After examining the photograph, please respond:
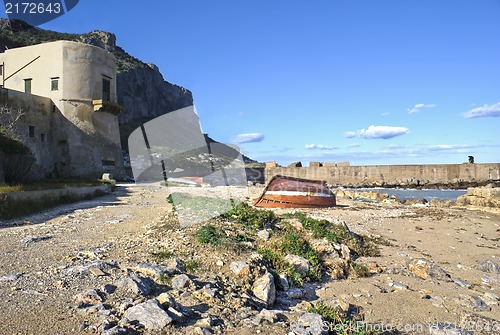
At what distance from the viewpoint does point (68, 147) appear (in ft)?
91.8

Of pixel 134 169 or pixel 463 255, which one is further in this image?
pixel 134 169

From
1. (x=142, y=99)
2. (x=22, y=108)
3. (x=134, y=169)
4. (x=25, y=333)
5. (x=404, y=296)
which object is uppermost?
(x=142, y=99)

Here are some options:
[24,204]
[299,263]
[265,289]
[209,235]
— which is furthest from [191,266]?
[24,204]

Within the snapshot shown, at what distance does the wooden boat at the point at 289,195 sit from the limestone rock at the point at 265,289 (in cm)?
1098

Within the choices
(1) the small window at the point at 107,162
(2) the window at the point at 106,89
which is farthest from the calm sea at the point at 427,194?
(2) the window at the point at 106,89

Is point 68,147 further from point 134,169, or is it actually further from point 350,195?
point 350,195

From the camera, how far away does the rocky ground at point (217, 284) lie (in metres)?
4.34

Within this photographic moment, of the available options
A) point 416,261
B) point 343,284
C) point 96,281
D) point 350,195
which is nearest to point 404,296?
point 343,284

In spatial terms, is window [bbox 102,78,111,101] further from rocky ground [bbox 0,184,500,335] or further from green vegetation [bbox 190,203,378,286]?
green vegetation [bbox 190,203,378,286]

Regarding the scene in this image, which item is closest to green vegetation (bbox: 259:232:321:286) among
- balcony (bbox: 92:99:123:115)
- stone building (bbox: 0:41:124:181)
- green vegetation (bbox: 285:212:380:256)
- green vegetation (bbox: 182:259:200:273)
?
green vegetation (bbox: 285:212:380:256)

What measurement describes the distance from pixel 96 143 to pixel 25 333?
91.6 feet

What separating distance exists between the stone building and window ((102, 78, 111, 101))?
1.44ft

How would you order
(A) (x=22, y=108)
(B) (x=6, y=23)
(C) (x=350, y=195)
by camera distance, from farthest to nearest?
1. (B) (x=6, y=23)
2. (C) (x=350, y=195)
3. (A) (x=22, y=108)

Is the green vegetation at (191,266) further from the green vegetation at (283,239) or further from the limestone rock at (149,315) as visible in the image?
the limestone rock at (149,315)
